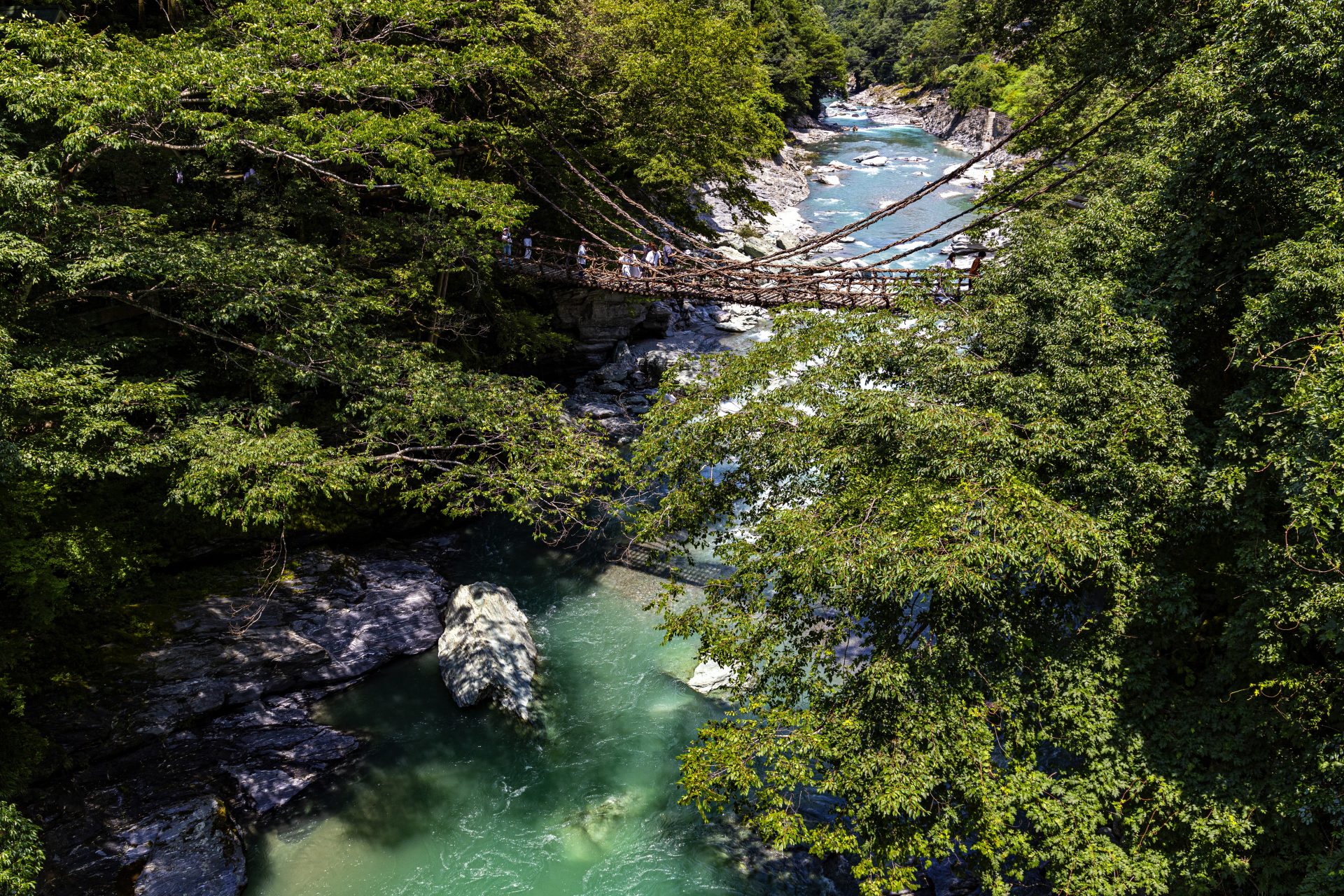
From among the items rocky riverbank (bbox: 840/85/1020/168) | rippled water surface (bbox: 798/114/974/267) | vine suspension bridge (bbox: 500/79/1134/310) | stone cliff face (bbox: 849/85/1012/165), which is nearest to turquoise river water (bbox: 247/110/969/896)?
vine suspension bridge (bbox: 500/79/1134/310)

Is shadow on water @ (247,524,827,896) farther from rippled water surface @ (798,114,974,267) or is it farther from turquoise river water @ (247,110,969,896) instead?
rippled water surface @ (798,114,974,267)

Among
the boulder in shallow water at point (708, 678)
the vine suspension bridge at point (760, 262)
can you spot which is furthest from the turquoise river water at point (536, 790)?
the vine suspension bridge at point (760, 262)

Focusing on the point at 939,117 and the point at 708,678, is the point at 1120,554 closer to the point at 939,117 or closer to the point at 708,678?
the point at 708,678

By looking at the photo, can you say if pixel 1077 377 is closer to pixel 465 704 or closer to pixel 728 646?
pixel 728 646

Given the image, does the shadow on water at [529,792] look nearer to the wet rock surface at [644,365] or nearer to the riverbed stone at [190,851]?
the riverbed stone at [190,851]

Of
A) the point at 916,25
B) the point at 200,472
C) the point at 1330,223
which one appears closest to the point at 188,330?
the point at 200,472

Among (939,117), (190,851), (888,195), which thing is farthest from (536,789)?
(939,117)
